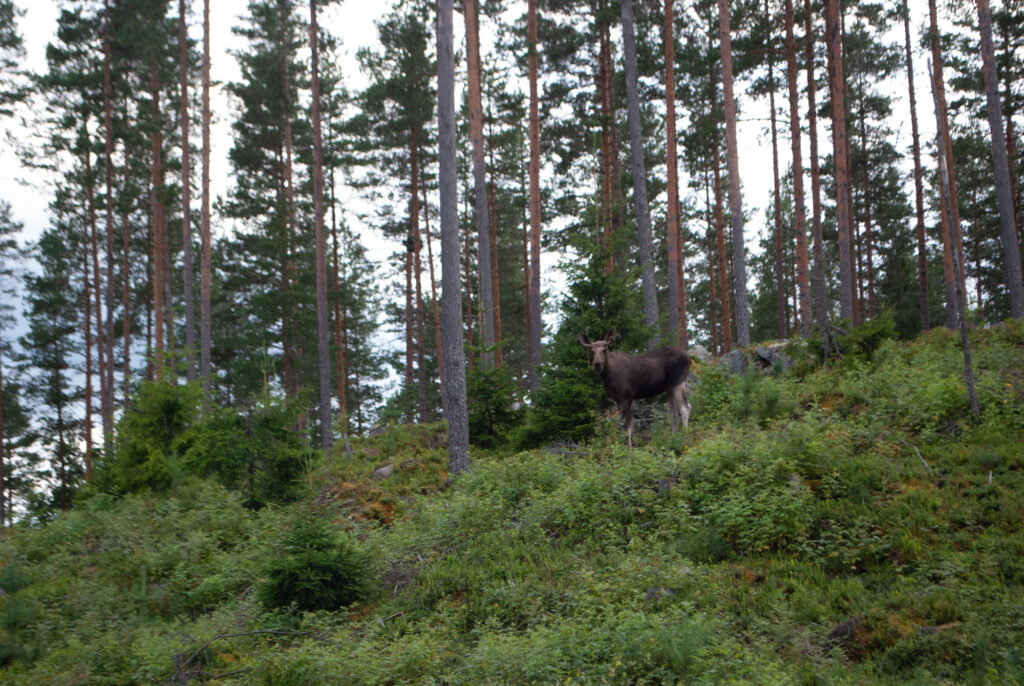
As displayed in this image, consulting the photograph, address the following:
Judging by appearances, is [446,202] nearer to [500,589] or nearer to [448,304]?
[448,304]

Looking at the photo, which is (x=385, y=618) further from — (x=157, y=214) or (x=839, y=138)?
(x=157, y=214)

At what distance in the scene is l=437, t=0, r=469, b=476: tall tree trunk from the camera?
1301 cm

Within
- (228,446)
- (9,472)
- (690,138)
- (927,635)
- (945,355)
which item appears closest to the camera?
(927,635)

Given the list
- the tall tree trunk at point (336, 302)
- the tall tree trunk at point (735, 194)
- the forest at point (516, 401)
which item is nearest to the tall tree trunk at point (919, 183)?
the forest at point (516, 401)

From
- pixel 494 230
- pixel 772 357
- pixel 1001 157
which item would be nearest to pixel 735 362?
pixel 772 357

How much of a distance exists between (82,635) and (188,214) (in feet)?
59.5

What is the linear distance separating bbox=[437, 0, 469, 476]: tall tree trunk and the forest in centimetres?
8

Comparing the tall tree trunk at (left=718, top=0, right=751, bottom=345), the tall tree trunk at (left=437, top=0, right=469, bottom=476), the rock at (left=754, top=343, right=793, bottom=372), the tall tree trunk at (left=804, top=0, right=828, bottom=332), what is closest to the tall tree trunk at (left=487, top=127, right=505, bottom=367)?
the tall tree trunk at (left=718, top=0, right=751, bottom=345)

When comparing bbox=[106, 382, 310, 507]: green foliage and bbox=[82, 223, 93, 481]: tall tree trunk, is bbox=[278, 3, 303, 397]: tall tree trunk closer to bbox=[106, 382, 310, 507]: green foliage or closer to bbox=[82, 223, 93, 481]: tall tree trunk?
bbox=[82, 223, 93, 481]: tall tree trunk

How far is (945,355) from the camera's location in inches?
525

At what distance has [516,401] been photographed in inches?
685

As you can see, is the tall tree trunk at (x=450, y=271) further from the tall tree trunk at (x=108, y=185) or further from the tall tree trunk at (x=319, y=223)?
the tall tree trunk at (x=108, y=185)

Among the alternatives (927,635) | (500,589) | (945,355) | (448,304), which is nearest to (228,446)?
(448,304)

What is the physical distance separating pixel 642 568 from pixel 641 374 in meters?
6.42
